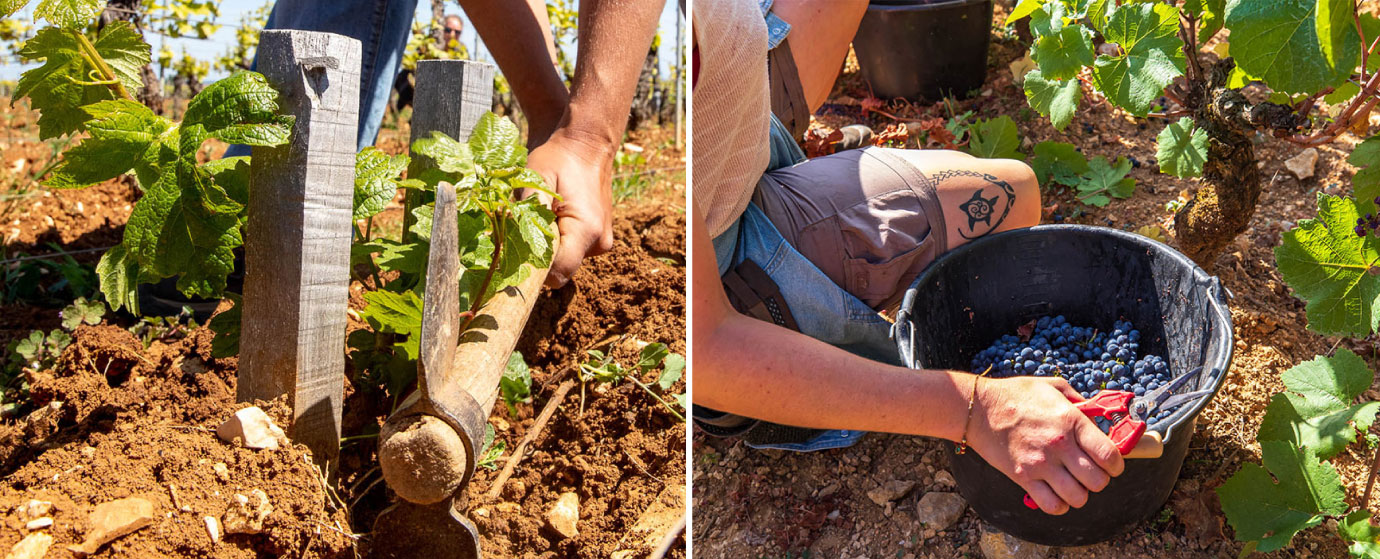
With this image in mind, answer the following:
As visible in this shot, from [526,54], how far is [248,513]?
100 centimetres

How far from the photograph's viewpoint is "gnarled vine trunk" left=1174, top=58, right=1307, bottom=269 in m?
1.74

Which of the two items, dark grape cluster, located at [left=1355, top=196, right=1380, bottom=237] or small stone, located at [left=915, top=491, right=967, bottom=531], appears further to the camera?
small stone, located at [left=915, top=491, right=967, bottom=531]

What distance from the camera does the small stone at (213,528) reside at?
125cm

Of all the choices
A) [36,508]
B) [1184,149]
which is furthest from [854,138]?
[36,508]

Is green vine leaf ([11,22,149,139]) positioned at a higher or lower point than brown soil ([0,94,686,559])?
higher

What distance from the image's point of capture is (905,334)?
1.64m

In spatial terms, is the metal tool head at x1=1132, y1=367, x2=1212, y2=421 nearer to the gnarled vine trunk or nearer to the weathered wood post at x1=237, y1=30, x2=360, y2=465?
the gnarled vine trunk

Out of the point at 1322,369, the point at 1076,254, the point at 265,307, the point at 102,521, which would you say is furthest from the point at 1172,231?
the point at 102,521

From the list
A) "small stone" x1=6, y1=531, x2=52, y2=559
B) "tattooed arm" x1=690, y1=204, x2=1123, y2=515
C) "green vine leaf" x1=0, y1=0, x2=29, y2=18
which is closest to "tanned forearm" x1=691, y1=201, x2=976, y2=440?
"tattooed arm" x1=690, y1=204, x2=1123, y2=515

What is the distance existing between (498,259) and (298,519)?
48 cm

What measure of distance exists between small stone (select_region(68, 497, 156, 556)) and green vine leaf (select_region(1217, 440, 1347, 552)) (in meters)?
1.72

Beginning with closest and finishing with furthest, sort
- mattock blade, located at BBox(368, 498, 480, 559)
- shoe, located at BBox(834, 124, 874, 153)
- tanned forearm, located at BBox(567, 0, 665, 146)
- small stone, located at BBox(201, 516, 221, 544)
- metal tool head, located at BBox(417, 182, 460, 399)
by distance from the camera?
metal tool head, located at BBox(417, 182, 460, 399)
small stone, located at BBox(201, 516, 221, 544)
mattock blade, located at BBox(368, 498, 480, 559)
tanned forearm, located at BBox(567, 0, 665, 146)
shoe, located at BBox(834, 124, 874, 153)

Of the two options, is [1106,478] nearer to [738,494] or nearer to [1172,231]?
[738,494]

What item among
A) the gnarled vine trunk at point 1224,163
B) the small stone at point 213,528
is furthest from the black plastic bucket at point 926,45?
the small stone at point 213,528
